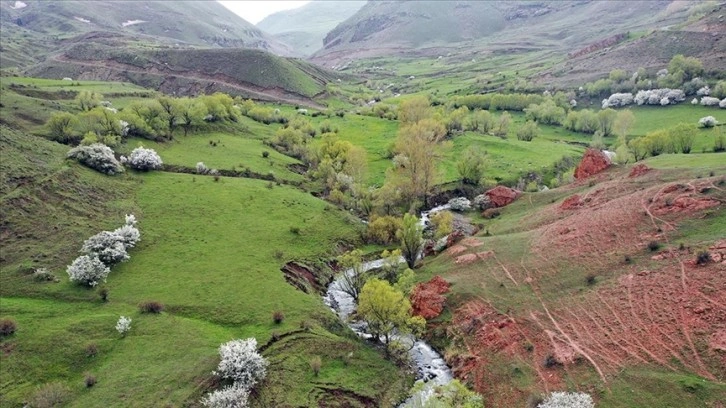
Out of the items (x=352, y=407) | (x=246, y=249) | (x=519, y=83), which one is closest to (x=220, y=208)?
(x=246, y=249)

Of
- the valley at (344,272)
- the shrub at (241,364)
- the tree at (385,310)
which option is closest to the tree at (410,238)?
the valley at (344,272)

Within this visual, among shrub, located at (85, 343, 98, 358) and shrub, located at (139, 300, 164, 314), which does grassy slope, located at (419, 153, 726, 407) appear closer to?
shrub, located at (139, 300, 164, 314)

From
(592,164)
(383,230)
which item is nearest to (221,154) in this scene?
(383,230)

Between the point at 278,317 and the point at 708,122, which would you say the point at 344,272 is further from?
the point at 708,122

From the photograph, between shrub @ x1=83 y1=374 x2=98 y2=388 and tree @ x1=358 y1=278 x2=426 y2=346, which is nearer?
shrub @ x1=83 y1=374 x2=98 y2=388

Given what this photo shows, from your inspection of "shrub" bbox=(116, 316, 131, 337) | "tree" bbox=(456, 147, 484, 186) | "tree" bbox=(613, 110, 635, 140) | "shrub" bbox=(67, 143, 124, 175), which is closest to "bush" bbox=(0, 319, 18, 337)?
"shrub" bbox=(116, 316, 131, 337)

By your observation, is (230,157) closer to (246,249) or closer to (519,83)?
(246,249)
